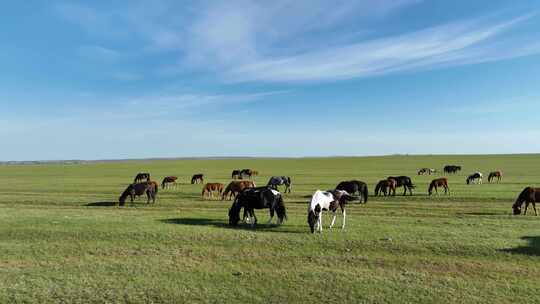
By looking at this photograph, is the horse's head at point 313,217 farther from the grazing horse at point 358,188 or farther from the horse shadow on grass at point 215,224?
the grazing horse at point 358,188

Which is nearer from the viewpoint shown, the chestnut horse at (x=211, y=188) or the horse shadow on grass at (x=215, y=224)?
the horse shadow on grass at (x=215, y=224)

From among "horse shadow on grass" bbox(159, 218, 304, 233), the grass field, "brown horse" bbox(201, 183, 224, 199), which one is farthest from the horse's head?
"brown horse" bbox(201, 183, 224, 199)

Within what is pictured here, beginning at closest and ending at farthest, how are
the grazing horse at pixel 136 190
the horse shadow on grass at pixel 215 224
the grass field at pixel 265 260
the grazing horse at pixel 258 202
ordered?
the grass field at pixel 265 260
the horse shadow on grass at pixel 215 224
the grazing horse at pixel 258 202
the grazing horse at pixel 136 190

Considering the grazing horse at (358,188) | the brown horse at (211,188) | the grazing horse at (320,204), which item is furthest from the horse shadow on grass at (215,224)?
the brown horse at (211,188)

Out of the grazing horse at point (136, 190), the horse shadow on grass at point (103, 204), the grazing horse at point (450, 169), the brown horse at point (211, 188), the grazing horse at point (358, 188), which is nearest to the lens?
the horse shadow on grass at point (103, 204)

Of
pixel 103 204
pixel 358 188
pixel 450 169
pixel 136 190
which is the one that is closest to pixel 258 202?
pixel 358 188

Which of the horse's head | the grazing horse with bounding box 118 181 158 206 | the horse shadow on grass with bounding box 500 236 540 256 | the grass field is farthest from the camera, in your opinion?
the grazing horse with bounding box 118 181 158 206

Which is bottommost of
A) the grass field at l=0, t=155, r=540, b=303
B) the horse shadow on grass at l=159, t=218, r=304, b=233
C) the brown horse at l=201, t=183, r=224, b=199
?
the grass field at l=0, t=155, r=540, b=303

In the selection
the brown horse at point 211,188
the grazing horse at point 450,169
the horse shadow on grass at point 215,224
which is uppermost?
the grazing horse at point 450,169

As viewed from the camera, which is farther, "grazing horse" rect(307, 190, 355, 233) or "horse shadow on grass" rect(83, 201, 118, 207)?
"horse shadow on grass" rect(83, 201, 118, 207)

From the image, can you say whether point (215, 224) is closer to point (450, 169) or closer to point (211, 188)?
point (211, 188)

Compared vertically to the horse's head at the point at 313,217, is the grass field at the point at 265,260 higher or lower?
lower

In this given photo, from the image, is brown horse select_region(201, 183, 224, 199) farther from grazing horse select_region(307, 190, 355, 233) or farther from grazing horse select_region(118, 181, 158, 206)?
grazing horse select_region(307, 190, 355, 233)

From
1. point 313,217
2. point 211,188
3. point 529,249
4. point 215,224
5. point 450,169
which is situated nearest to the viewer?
point 529,249
